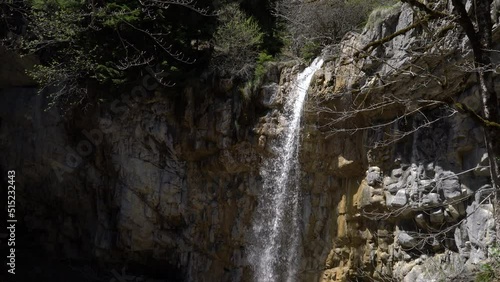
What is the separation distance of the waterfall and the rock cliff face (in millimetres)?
225

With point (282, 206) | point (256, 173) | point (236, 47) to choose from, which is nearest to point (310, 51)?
point (236, 47)

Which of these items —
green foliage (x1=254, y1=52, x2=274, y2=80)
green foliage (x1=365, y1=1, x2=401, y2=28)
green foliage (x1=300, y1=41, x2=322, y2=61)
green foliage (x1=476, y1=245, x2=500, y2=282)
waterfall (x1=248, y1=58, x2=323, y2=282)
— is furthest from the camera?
green foliage (x1=300, y1=41, x2=322, y2=61)

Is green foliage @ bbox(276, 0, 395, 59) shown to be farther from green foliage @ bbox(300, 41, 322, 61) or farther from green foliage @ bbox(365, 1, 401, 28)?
green foliage @ bbox(365, 1, 401, 28)

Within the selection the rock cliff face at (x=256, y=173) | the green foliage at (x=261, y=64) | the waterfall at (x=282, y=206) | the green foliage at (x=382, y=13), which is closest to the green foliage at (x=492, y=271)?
the rock cliff face at (x=256, y=173)

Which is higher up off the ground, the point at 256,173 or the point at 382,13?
the point at 382,13

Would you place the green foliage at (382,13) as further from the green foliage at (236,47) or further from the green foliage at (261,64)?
the green foliage at (236,47)

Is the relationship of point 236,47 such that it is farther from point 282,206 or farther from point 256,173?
point 282,206

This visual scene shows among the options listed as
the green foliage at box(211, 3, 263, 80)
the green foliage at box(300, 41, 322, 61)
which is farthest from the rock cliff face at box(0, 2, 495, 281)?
the green foliage at box(300, 41, 322, 61)

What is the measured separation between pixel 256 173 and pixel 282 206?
100cm

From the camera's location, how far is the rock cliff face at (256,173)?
954cm

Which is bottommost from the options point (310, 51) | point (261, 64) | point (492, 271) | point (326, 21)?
point (492, 271)

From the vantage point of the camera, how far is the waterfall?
12.2 meters

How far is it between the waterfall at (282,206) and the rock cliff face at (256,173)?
23cm

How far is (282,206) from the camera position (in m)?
12.5
